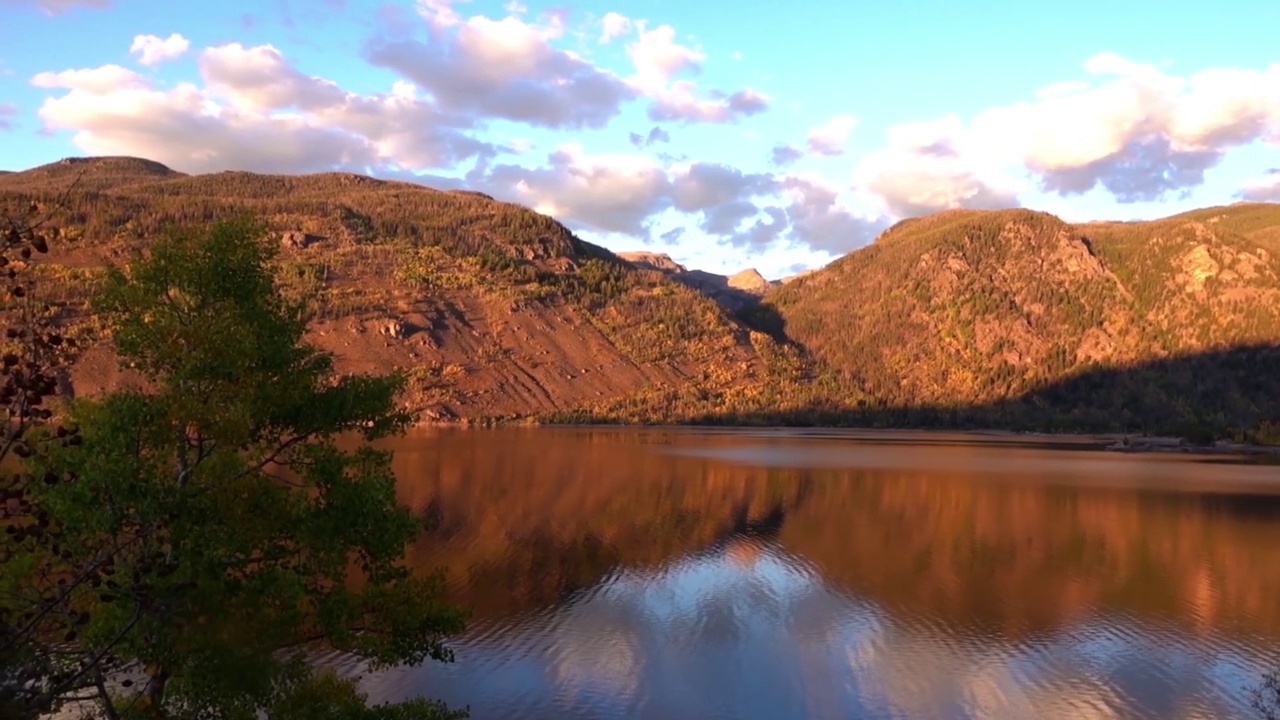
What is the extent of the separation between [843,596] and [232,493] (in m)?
31.2

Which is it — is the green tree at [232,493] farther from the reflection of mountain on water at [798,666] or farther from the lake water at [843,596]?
the lake water at [843,596]

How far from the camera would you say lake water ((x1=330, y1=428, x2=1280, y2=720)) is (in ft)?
91.5

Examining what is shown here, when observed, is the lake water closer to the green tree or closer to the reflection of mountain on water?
the reflection of mountain on water

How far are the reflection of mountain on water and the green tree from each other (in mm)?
9430

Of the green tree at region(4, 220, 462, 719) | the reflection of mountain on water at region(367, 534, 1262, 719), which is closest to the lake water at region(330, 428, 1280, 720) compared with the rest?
the reflection of mountain on water at region(367, 534, 1262, 719)

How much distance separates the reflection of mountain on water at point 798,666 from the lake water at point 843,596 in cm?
11

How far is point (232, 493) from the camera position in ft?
51.1

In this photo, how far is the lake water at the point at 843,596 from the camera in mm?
27891

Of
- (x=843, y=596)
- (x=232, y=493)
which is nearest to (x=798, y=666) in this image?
(x=843, y=596)

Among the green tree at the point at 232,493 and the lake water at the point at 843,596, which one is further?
the lake water at the point at 843,596

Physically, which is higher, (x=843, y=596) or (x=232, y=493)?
(x=232, y=493)

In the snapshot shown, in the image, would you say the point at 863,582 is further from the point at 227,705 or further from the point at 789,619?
the point at 227,705

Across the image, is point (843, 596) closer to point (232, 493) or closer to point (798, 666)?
point (798, 666)

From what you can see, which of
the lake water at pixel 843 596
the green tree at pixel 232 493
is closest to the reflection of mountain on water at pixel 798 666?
the lake water at pixel 843 596
